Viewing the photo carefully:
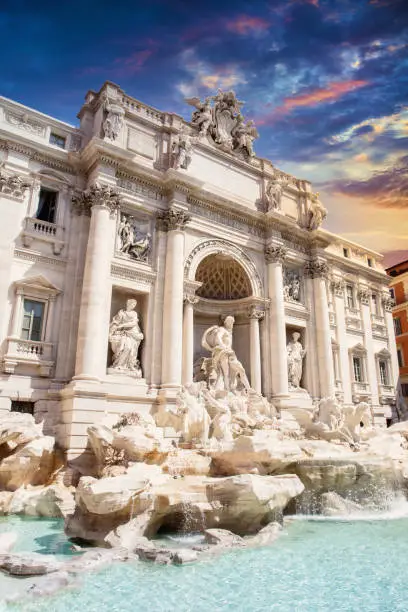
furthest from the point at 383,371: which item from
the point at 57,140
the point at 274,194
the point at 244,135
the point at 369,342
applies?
the point at 57,140

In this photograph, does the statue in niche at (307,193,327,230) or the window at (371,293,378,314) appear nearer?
the statue in niche at (307,193,327,230)

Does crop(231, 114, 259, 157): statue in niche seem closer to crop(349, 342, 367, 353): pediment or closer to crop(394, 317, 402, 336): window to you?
crop(349, 342, 367, 353): pediment

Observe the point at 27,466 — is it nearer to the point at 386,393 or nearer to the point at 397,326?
the point at 386,393

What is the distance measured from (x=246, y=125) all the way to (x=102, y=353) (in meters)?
13.9

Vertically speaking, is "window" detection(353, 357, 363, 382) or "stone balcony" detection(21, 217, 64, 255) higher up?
"stone balcony" detection(21, 217, 64, 255)

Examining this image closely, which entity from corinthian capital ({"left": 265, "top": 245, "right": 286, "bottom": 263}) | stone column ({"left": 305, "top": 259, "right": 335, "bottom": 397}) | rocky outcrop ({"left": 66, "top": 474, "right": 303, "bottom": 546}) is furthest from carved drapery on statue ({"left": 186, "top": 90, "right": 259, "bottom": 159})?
rocky outcrop ({"left": 66, "top": 474, "right": 303, "bottom": 546})

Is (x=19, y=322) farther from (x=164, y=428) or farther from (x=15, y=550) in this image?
(x=15, y=550)

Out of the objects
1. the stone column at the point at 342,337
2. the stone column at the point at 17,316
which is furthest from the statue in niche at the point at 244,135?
the stone column at the point at 17,316

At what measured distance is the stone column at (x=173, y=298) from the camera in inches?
647

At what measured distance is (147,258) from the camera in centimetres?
1778

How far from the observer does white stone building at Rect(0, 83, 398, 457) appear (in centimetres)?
1504

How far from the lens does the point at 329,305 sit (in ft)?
83.5

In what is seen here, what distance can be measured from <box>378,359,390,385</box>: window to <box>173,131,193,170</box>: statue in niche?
16.6 metres

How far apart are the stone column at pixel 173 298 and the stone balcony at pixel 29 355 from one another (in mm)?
3956
